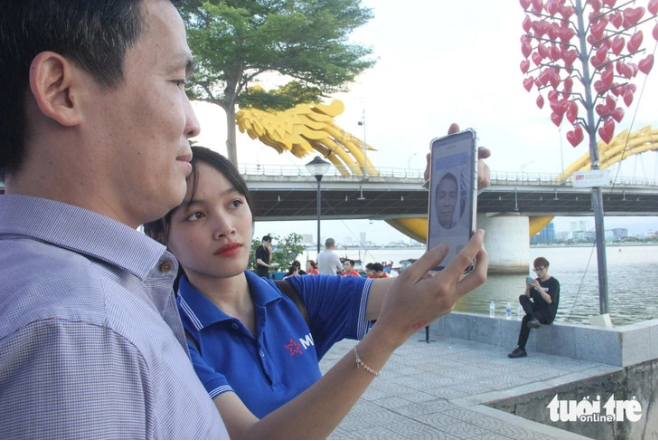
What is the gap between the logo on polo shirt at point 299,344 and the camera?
177 centimetres

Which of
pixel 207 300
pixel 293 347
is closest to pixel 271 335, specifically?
pixel 293 347

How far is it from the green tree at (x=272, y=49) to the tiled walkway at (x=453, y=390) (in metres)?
12.0

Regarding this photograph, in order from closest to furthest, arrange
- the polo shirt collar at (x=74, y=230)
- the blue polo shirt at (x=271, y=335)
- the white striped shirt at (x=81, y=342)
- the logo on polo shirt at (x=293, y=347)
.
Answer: the white striped shirt at (x=81, y=342)
the polo shirt collar at (x=74, y=230)
the blue polo shirt at (x=271, y=335)
the logo on polo shirt at (x=293, y=347)

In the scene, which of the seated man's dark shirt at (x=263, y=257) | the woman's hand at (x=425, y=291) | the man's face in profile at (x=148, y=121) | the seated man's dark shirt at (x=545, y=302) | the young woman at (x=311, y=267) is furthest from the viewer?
the young woman at (x=311, y=267)

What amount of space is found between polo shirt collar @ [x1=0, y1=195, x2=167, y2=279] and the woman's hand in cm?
62

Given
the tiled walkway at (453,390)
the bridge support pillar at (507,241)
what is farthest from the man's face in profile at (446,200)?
the bridge support pillar at (507,241)

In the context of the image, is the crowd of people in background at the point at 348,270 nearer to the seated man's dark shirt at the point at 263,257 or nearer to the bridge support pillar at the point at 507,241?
the seated man's dark shirt at the point at 263,257

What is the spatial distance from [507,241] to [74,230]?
43.2m

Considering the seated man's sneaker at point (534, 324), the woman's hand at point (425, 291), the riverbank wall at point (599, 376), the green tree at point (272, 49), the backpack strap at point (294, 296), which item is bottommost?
the riverbank wall at point (599, 376)

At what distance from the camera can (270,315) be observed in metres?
1.85

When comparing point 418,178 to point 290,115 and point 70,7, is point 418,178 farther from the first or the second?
point 70,7

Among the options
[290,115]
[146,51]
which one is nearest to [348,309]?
[146,51]

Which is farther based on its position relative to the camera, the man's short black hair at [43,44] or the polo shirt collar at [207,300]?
the polo shirt collar at [207,300]

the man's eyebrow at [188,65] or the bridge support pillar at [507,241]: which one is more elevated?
the man's eyebrow at [188,65]
